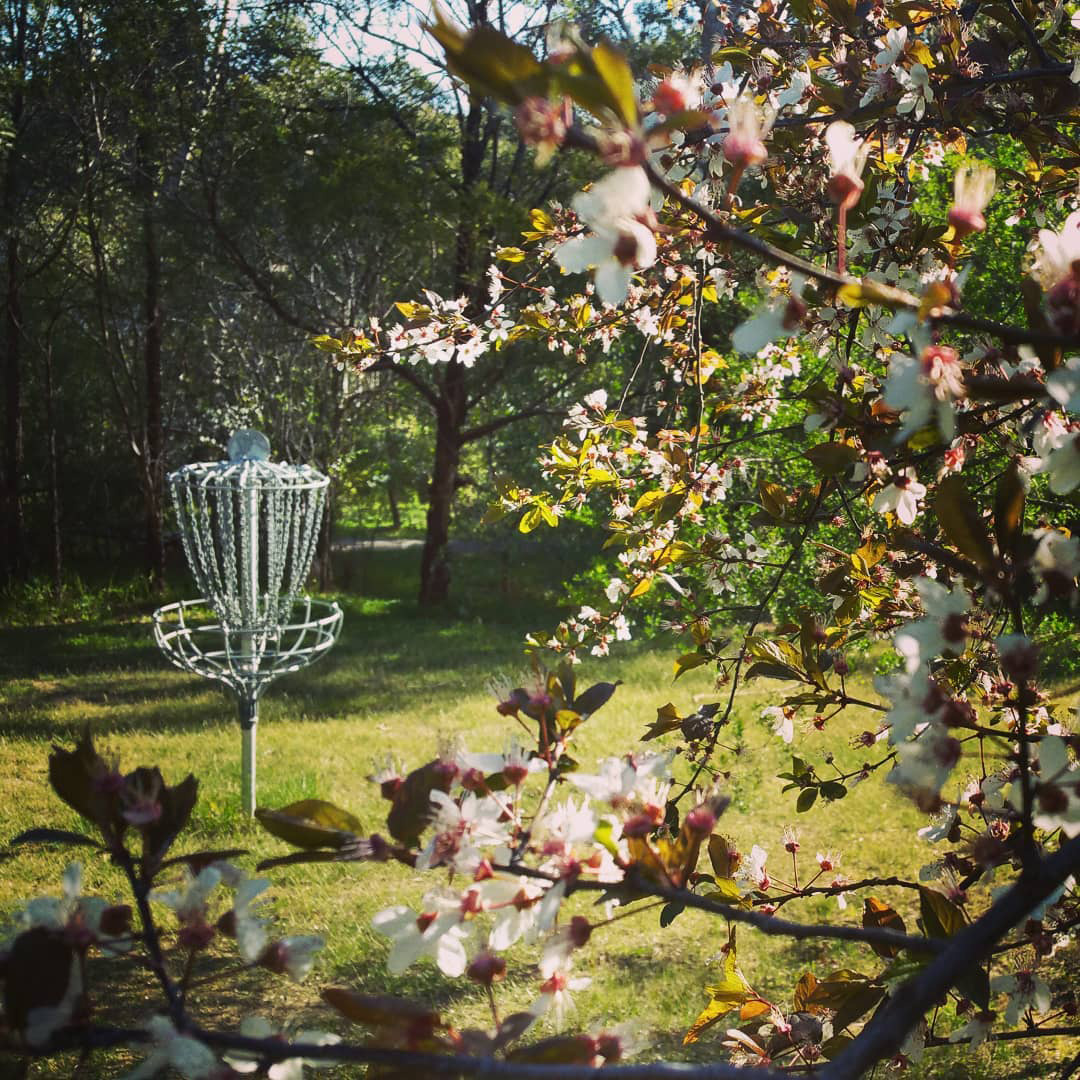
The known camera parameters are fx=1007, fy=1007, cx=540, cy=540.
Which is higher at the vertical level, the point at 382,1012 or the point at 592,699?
the point at 592,699

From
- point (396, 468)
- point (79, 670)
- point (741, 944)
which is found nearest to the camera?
point (741, 944)

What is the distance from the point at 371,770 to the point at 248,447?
1.23 metres

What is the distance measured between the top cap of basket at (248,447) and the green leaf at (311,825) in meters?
3.10

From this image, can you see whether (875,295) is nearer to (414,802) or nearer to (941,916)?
(414,802)

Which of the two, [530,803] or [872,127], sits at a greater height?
[872,127]

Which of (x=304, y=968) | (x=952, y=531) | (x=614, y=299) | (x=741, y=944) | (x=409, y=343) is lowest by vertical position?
(x=741, y=944)

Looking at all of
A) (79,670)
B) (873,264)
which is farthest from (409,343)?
(79,670)

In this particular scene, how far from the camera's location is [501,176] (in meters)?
7.07

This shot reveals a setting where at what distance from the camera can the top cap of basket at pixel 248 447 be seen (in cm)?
350

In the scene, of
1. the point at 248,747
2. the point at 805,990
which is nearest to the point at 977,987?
the point at 805,990

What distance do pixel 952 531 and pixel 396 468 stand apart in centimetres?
937

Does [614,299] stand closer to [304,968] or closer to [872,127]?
[304,968]

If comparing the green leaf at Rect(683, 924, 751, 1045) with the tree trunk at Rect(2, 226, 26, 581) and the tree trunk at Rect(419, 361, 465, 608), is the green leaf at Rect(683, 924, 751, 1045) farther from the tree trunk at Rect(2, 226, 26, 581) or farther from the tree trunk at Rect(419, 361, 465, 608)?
the tree trunk at Rect(2, 226, 26, 581)

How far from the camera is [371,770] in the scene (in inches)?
142
